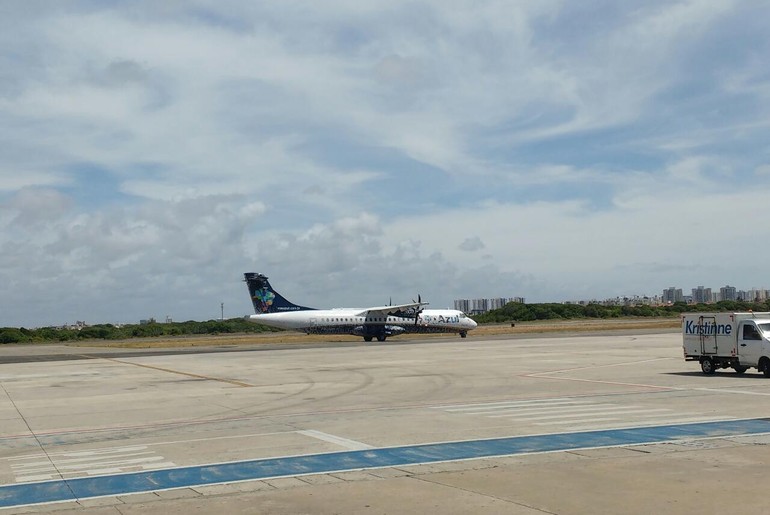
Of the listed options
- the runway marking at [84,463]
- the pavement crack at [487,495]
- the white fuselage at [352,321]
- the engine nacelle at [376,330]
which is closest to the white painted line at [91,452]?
the runway marking at [84,463]

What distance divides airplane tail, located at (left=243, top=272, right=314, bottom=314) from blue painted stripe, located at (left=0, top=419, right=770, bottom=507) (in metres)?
70.2

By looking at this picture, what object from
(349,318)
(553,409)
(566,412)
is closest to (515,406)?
(553,409)

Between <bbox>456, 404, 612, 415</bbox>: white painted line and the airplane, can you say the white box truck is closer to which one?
<bbox>456, 404, 612, 415</bbox>: white painted line

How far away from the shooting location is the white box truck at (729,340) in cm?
2992

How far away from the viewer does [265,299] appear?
85750mm

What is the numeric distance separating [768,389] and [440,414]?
12.2m

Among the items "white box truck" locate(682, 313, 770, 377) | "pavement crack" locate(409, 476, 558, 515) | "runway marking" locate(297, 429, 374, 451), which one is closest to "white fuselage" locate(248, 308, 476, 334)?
"white box truck" locate(682, 313, 770, 377)

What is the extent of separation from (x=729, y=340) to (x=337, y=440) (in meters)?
20.7

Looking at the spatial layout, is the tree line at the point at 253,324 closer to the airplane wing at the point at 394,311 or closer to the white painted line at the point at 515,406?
the airplane wing at the point at 394,311

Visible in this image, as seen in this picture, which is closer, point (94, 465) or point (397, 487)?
point (397, 487)

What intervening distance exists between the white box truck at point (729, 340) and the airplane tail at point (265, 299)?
188 feet

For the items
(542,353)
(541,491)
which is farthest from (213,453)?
(542,353)

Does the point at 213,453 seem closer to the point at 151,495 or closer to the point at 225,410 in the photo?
the point at 151,495

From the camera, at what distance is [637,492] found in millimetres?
11062
